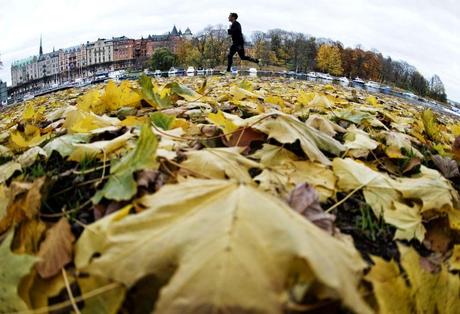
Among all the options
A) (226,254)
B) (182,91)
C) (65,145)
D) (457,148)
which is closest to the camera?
(226,254)

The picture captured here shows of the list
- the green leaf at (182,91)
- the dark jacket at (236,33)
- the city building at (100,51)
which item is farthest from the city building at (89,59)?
the green leaf at (182,91)

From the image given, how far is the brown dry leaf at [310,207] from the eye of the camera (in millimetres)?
762

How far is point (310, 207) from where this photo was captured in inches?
31.3

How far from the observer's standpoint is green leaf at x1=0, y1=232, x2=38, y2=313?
61cm

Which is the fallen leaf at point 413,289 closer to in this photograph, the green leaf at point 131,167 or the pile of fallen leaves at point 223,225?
the pile of fallen leaves at point 223,225

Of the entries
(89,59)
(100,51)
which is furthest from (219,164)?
(89,59)

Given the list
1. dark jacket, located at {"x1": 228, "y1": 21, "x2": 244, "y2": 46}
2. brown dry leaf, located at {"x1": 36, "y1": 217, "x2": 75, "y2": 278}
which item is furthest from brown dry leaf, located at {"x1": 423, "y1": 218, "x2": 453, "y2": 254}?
dark jacket, located at {"x1": 228, "y1": 21, "x2": 244, "y2": 46}

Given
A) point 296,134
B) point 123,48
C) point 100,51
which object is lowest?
point 296,134

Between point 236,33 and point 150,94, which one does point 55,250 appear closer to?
→ point 150,94

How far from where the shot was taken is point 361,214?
1014 mm

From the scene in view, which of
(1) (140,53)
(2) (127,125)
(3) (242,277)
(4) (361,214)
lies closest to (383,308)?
(3) (242,277)

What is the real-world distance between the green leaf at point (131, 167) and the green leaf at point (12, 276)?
0.22 m

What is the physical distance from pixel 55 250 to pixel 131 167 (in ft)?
0.81

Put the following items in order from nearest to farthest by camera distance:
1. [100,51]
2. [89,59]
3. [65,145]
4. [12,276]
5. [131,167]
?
[12,276]
[131,167]
[65,145]
[100,51]
[89,59]
